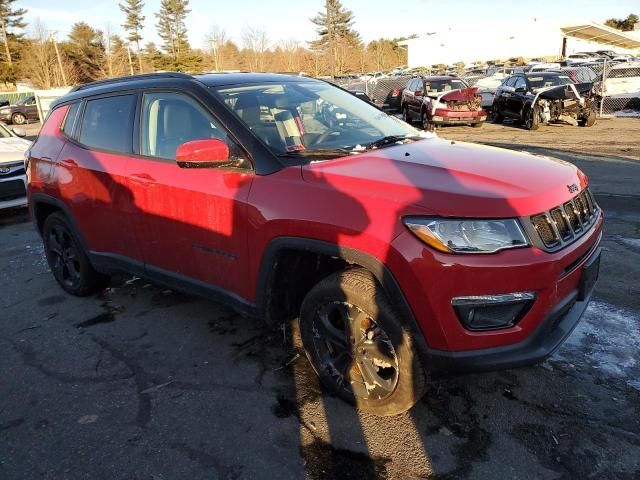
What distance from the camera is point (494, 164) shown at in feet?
9.06

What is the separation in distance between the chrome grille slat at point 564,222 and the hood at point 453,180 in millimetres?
46

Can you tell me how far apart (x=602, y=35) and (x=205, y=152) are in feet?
214

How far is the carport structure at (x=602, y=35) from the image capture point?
50.5 m

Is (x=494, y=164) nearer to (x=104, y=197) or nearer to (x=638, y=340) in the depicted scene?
(x=638, y=340)

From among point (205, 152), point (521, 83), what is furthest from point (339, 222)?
point (521, 83)

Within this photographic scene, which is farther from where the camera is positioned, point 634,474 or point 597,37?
point 597,37

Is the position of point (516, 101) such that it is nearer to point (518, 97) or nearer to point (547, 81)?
point (518, 97)

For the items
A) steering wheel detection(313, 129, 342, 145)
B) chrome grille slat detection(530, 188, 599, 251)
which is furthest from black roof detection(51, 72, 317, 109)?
chrome grille slat detection(530, 188, 599, 251)

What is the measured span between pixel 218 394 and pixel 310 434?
0.67 meters

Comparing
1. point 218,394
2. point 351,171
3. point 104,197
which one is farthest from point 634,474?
point 104,197

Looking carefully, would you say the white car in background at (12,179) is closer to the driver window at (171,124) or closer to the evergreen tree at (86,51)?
the driver window at (171,124)

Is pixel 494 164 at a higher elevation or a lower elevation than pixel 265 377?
higher

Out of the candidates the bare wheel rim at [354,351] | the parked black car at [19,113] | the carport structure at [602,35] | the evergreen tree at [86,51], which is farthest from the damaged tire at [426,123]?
the evergreen tree at [86,51]

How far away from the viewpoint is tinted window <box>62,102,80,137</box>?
427cm
